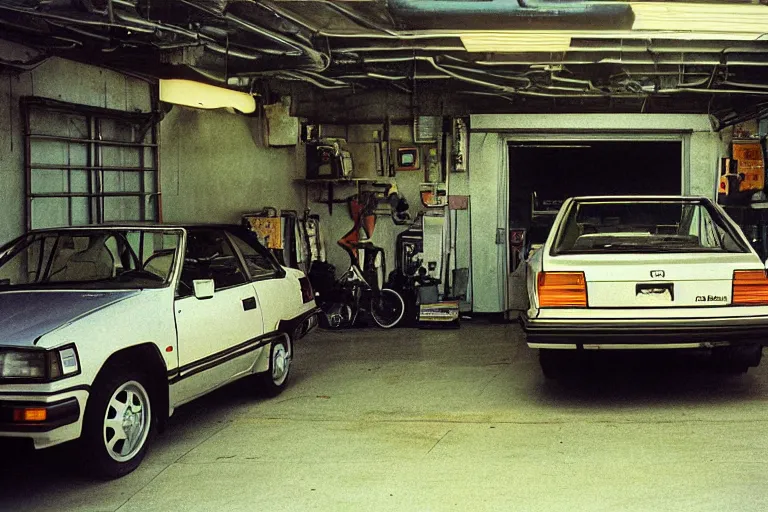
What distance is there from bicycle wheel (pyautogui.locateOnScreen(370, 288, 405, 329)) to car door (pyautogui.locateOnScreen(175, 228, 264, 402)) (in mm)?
5021

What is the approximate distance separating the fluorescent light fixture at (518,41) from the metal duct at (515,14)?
0.23 meters

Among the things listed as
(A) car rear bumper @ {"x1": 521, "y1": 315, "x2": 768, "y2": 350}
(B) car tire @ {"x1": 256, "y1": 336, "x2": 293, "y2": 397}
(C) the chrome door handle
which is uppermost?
(C) the chrome door handle

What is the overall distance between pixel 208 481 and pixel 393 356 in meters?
4.70

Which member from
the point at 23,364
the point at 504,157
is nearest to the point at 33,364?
the point at 23,364

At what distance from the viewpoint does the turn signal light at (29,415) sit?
4.59 meters

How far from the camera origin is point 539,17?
278 inches

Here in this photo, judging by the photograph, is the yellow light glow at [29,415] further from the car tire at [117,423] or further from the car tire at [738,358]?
the car tire at [738,358]

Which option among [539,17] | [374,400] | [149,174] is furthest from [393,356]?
[539,17]

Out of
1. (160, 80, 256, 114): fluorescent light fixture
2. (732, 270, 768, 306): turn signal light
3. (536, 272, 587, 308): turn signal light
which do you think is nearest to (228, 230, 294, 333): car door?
(536, 272, 587, 308): turn signal light

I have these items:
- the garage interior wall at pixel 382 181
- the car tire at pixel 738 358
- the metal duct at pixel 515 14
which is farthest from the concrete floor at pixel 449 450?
the garage interior wall at pixel 382 181

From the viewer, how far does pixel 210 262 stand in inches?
265

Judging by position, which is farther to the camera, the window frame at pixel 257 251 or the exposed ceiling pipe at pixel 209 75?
the exposed ceiling pipe at pixel 209 75

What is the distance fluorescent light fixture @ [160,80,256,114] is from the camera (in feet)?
31.3

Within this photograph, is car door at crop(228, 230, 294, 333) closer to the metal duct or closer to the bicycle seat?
the metal duct
